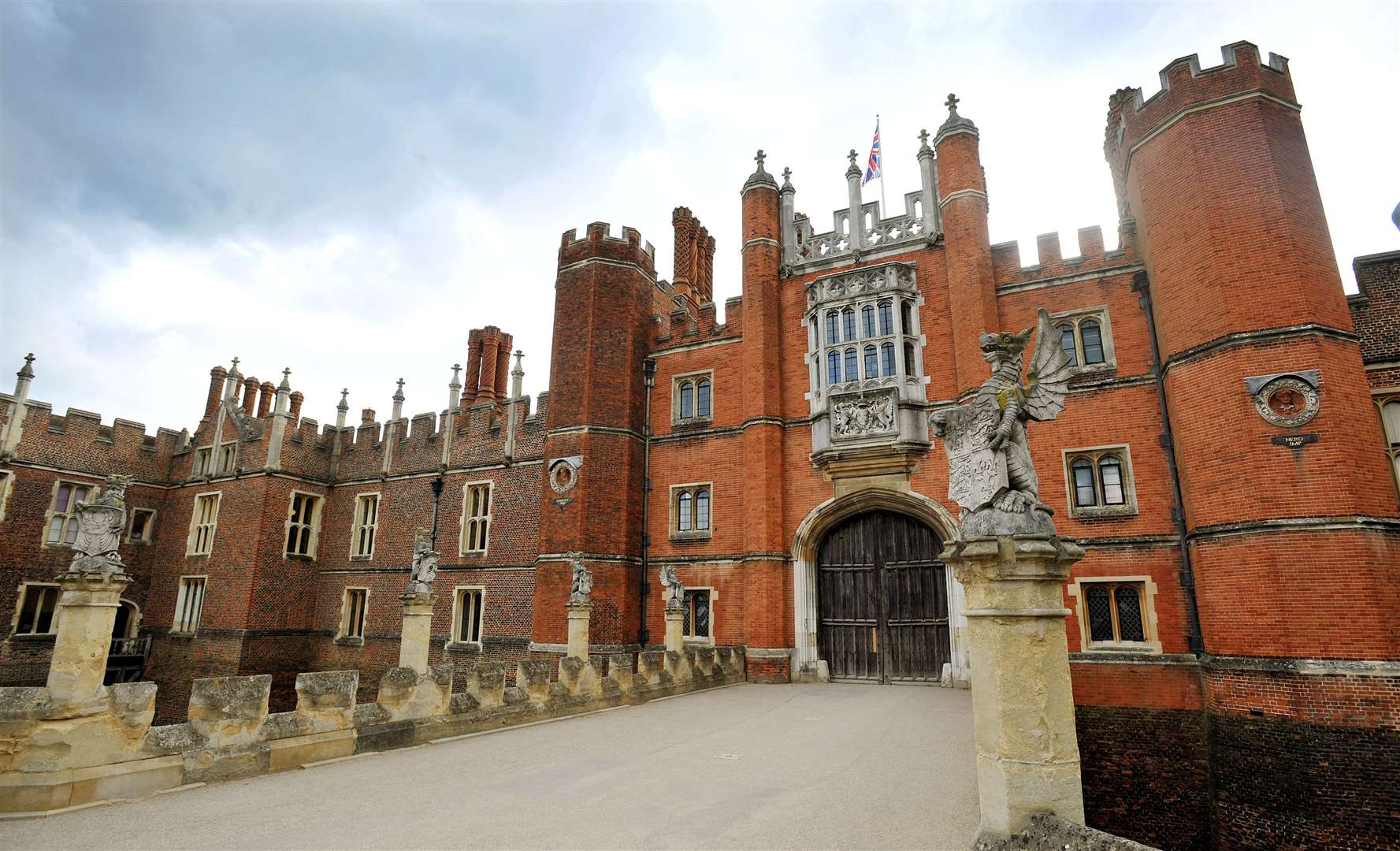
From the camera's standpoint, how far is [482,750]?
316 inches

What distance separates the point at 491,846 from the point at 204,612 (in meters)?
23.2

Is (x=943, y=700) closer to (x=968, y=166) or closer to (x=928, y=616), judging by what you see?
(x=928, y=616)

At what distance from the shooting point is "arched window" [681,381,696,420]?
19.6 meters

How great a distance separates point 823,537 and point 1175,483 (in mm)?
7173

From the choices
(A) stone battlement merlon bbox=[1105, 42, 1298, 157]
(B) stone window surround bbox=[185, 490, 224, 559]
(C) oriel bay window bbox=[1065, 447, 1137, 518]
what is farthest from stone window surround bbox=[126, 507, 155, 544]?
(A) stone battlement merlon bbox=[1105, 42, 1298, 157]

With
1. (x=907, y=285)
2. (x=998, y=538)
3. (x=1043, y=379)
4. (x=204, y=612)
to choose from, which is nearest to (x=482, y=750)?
(x=998, y=538)

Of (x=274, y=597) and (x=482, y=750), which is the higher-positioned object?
(x=274, y=597)

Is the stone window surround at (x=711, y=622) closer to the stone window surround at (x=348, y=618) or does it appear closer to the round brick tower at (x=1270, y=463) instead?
the round brick tower at (x=1270, y=463)

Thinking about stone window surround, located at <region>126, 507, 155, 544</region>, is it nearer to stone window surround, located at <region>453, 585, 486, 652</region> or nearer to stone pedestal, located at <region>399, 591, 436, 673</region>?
stone window surround, located at <region>453, 585, 486, 652</region>

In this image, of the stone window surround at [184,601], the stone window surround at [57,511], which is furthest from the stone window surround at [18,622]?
the stone window surround at [184,601]

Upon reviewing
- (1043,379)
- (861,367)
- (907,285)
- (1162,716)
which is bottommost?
(1162,716)

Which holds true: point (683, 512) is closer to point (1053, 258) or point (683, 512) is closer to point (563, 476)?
point (563, 476)

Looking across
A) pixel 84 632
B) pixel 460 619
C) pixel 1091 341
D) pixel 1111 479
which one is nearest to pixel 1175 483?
pixel 1111 479

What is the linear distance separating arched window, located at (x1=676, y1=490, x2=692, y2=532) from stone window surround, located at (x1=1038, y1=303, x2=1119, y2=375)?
31.1 feet
